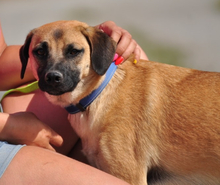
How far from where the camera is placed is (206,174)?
232cm

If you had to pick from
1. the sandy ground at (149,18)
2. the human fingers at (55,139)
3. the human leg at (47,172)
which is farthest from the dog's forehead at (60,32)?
the sandy ground at (149,18)

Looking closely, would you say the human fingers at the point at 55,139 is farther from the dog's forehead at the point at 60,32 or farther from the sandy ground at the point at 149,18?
the sandy ground at the point at 149,18

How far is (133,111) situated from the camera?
92.4 inches

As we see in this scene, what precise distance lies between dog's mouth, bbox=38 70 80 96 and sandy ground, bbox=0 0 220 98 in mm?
2680

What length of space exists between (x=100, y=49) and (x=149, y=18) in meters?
3.65

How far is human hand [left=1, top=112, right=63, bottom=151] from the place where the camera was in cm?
224

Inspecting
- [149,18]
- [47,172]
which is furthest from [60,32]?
[149,18]

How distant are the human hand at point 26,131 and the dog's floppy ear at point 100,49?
0.52 metres

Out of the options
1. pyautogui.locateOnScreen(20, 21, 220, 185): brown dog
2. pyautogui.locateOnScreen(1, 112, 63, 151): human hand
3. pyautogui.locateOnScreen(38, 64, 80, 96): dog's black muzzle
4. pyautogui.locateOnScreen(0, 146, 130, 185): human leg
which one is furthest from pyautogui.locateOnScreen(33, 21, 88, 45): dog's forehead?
pyautogui.locateOnScreen(0, 146, 130, 185): human leg

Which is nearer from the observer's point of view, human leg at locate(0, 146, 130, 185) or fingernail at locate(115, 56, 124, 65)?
human leg at locate(0, 146, 130, 185)

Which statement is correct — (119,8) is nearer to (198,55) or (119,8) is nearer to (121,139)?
(198,55)

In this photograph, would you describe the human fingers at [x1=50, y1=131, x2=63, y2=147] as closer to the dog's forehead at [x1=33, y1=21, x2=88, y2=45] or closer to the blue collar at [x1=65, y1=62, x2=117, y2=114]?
the blue collar at [x1=65, y1=62, x2=117, y2=114]

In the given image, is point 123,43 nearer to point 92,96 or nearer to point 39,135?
point 92,96

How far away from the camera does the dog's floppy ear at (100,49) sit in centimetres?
225
